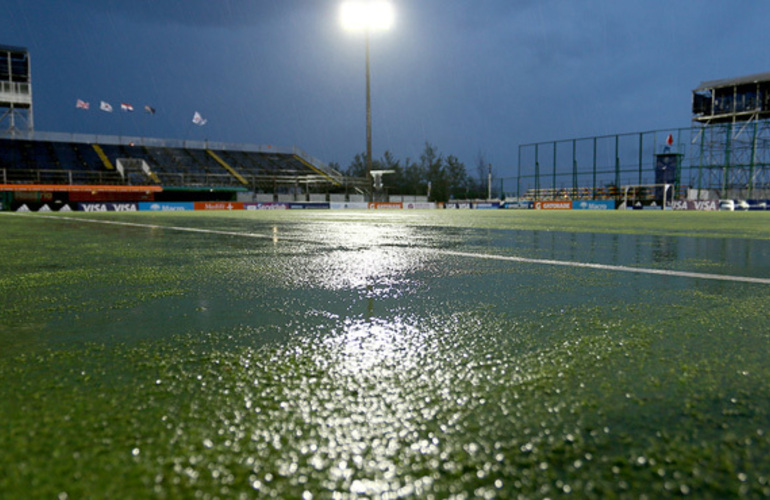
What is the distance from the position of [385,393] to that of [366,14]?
32732mm

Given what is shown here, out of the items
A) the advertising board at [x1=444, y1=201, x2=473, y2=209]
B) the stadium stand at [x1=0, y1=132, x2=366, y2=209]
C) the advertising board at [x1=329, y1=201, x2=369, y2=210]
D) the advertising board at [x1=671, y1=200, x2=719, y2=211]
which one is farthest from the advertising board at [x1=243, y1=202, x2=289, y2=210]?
the advertising board at [x1=671, y1=200, x2=719, y2=211]

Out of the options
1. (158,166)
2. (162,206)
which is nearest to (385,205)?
(162,206)

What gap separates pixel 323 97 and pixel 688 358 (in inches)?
5378

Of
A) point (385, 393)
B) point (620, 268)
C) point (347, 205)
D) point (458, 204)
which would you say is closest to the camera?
point (385, 393)

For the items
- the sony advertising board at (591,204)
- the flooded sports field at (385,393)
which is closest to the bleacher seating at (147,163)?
the sony advertising board at (591,204)

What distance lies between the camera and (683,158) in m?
36.9

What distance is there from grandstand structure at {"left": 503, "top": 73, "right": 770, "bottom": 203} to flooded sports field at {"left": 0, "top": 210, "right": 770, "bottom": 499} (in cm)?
3675

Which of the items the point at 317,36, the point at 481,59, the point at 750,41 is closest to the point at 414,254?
the point at 317,36

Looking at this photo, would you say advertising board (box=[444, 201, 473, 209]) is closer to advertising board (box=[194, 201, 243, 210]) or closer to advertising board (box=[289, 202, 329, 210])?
advertising board (box=[289, 202, 329, 210])

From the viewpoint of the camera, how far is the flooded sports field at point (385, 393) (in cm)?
67

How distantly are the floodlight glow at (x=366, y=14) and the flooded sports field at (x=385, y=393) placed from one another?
1240 inches

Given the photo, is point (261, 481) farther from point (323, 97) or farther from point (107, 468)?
point (323, 97)

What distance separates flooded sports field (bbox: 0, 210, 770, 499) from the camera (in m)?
0.67

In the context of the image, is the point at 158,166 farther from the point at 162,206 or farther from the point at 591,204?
the point at 591,204
